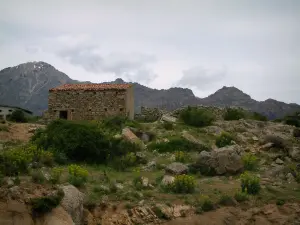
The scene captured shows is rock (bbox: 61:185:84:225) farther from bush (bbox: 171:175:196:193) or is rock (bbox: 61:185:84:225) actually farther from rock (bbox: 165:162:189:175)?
rock (bbox: 165:162:189:175)

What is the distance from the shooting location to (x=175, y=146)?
19.3 m

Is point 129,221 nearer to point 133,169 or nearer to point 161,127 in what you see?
point 133,169

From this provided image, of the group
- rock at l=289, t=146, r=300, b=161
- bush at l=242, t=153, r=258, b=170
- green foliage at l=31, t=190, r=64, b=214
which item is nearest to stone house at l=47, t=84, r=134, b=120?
bush at l=242, t=153, r=258, b=170

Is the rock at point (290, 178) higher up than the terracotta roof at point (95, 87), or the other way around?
the terracotta roof at point (95, 87)

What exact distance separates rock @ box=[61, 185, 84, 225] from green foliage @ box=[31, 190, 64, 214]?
254mm

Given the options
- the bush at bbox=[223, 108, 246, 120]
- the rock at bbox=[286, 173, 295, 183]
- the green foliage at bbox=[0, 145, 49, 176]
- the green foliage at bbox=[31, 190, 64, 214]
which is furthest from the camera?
the bush at bbox=[223, 108, 246, 120]

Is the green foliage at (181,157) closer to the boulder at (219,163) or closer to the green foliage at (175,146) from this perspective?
the boulder at (219,163)

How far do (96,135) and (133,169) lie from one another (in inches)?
109

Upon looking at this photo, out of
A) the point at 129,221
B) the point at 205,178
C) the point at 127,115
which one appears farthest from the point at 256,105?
the point at 129,221

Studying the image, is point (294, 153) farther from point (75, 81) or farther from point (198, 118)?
point (75, 81)

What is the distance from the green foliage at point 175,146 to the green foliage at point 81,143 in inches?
69.3

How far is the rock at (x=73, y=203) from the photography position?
9680 millimetres

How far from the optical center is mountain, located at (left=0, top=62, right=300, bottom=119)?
74062 millimetres

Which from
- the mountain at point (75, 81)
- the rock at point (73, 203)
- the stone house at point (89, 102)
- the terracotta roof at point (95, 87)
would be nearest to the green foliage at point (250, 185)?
the rock at point (73, 203)
